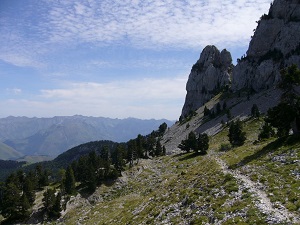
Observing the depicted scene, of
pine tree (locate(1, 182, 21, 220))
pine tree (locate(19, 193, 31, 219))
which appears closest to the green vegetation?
pine tree (locate(19, 193, 31, 219))

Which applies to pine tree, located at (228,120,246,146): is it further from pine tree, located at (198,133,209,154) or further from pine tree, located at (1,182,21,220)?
pine tree, located at (1,182,21,220)

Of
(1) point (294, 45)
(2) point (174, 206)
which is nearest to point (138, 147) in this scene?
(2) point (174, 206)

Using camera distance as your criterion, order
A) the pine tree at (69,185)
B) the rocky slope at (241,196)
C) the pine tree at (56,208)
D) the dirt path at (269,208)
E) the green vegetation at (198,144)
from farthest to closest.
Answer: the green vegetation at (198,144)
the pine tree at (69,185)
the pine tree at (56,208)
the rocky slope at (241,196)
the dirt path at (269,208)

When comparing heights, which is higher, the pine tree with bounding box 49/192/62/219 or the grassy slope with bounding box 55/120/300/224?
the grassy slope with bounding box 55/120/300/224

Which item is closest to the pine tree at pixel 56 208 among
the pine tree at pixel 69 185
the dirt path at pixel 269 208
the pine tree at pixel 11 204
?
the pine tree at pixel 69 185

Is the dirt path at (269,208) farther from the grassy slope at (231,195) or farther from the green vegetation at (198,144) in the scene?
the green vegetation at (198,144)

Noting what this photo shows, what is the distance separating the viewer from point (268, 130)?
295 ft

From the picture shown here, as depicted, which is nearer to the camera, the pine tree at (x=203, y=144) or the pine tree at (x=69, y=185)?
the pine tree at (x=69, y=185)

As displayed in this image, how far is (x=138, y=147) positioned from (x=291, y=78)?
92.6 m

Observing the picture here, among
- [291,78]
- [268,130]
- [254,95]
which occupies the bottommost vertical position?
[268,130]

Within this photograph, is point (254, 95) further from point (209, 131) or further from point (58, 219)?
point (58, 219)

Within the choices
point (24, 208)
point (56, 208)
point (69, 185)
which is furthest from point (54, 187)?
point (56, 208)

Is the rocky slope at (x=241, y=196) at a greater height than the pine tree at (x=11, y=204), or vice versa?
the rocky slope at (x=241, y=196)

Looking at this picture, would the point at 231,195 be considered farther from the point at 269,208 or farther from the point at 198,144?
the point at 198,144
